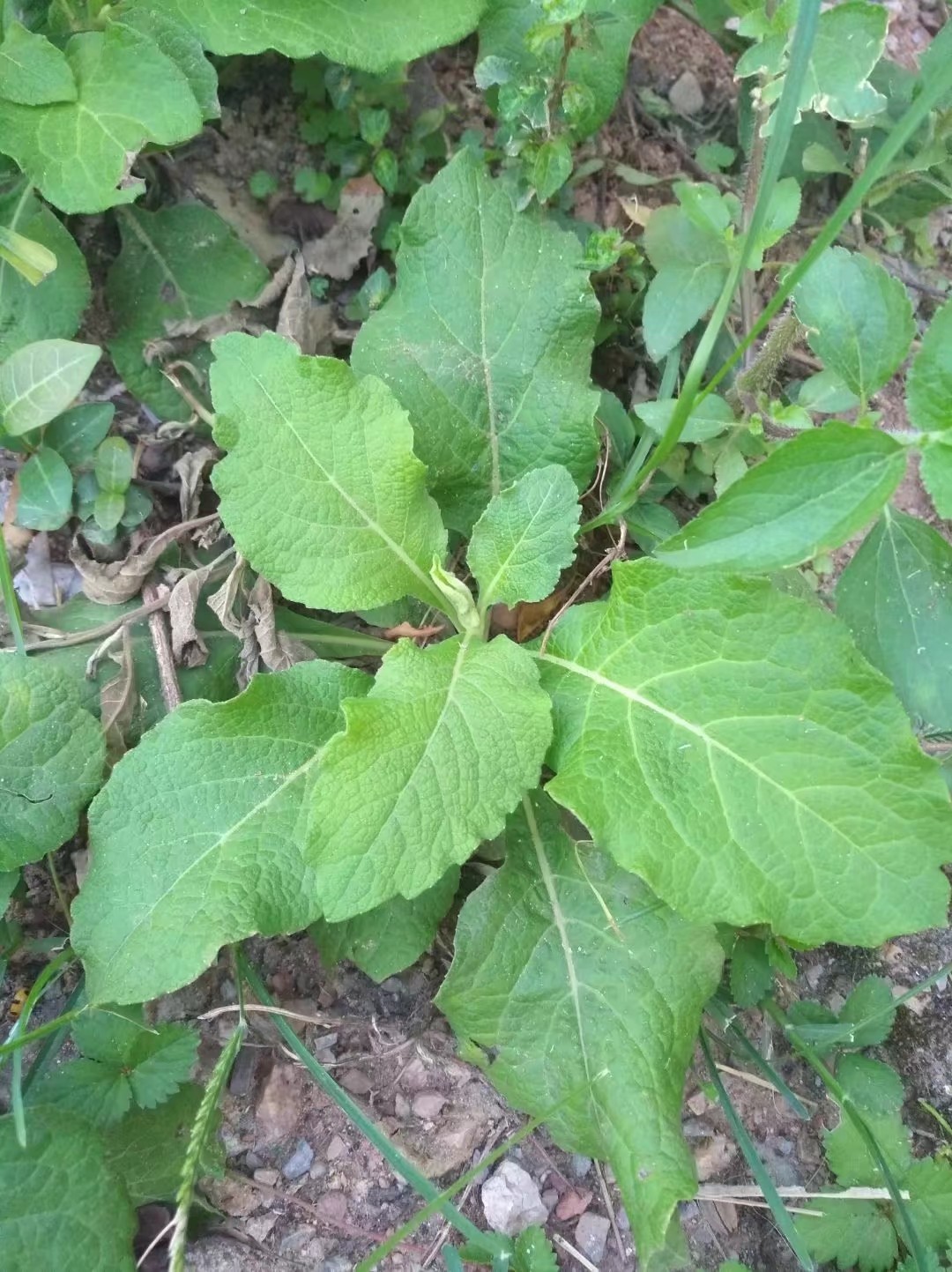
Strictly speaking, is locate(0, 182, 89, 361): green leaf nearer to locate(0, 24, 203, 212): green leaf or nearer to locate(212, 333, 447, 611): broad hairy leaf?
locate(0, 24, 203, 212): green leaf

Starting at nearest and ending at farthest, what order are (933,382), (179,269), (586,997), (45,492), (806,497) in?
(806,497) → (933,382) → (586,997) → (45,492) → (179,269)

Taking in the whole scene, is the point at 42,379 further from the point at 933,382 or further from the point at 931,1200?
the point at 931,1200

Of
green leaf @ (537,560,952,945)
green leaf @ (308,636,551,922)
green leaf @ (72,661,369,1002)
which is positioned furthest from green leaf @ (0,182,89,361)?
green leaf @ (537,560,952,945)

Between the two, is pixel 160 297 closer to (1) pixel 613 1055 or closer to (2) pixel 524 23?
(2) pixel 524 23

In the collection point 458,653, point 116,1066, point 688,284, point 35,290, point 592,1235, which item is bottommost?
point 592,1235

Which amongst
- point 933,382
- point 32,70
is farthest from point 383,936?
point 32,70

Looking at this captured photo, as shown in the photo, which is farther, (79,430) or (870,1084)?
(79,430)

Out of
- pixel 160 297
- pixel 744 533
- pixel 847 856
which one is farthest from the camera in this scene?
pixel 160 297

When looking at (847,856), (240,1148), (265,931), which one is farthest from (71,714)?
(847,856)
